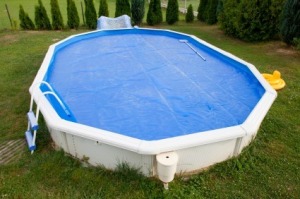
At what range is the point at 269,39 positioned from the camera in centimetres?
835

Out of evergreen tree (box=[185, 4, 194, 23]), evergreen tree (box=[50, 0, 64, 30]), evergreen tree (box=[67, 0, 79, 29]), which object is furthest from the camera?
evergreen tree (box=[185, 4, 194, 23])

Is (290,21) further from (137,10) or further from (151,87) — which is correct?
(137,10)

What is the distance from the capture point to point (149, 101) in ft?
15.4

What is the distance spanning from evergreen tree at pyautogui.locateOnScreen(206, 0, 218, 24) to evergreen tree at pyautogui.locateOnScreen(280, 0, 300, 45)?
4204 millimetres

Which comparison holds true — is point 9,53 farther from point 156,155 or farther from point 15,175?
point 156,155

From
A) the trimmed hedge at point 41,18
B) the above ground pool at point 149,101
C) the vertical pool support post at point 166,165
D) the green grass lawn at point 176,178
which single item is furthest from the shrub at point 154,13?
the vertical pool support post at point 166,165

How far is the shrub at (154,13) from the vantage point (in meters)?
11.5

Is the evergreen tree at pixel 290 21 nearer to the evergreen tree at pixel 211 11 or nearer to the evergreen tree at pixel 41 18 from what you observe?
the evergreen tree at pixel 211 11

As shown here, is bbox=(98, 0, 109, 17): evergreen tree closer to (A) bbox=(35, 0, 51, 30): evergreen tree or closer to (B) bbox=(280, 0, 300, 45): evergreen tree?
(A) bbox=(35, 0, 51, 30): evergreen tree

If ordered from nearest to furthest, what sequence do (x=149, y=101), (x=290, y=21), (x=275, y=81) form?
1. (x=149, y=101)
2. (x=275, y=81)
3. (x=290, y=21)

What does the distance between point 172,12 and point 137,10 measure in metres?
1.67

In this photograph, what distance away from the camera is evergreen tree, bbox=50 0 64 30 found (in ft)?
33.9

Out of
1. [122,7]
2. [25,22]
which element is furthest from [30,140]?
[122,7]

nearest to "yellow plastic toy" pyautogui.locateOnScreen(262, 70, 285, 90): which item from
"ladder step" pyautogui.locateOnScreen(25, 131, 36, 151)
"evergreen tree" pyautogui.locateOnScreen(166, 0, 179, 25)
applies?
"ladder step" pyautogui.locateOnScreen(25, 131, 36, 151)
